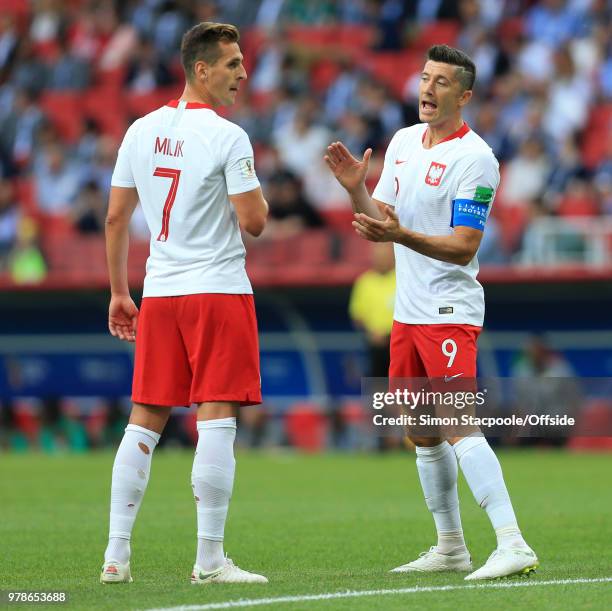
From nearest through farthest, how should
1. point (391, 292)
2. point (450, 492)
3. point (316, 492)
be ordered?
point (450, 492)
point (316, 492)
point (391, 292)

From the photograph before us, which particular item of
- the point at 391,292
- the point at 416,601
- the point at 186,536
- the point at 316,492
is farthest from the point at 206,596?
the point at 391,292

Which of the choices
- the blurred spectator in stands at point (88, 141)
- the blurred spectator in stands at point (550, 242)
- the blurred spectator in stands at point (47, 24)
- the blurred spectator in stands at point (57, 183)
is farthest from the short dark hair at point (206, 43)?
the blurred spectator in stands at point (47, 24)

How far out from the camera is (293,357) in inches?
781

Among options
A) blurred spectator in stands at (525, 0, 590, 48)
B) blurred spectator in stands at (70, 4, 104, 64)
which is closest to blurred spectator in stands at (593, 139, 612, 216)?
blurred spectator in stands at (525, 0, 590, 48)

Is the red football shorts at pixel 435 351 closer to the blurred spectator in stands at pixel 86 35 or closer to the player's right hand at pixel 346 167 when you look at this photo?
the player's right hand at pixel 346 167

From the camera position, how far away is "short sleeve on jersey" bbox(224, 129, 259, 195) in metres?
6.37

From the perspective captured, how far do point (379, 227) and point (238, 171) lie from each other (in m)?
0.65

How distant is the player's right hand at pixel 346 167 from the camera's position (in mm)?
6785

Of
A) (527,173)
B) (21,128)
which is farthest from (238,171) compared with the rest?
(21,128)

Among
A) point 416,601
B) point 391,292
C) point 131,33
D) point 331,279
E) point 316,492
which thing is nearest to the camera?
point 416,601

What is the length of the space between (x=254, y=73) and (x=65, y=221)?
4211 millimetres

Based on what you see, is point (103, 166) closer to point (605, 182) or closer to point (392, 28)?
point (392, 28)

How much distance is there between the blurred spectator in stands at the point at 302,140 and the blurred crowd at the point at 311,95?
1.0 inches

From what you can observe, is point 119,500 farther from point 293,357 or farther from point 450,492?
point 293,357
